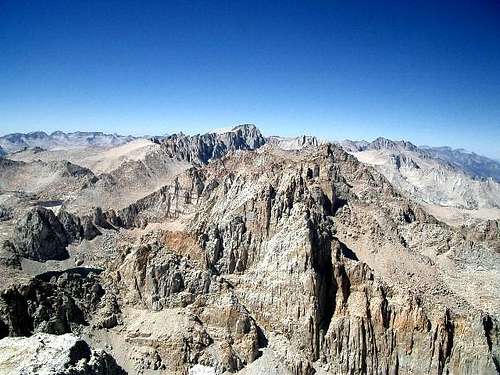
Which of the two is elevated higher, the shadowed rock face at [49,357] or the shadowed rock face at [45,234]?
the shadowed rock face at [45,234]

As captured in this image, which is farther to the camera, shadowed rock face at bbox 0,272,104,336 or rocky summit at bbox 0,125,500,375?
rocky summit at bbox 0,125,500,375

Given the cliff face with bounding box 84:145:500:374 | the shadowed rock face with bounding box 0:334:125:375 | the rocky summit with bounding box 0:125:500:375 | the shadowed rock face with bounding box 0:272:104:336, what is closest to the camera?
the shadowed rock face with bounding box 0:334:125:375

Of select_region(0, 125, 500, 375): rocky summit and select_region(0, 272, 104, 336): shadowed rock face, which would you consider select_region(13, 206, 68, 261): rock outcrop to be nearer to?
select_region(0, 125, 500, 375): rocky summit

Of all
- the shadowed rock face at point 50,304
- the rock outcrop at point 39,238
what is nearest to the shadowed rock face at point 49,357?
the shadowed rock face at point 50,304

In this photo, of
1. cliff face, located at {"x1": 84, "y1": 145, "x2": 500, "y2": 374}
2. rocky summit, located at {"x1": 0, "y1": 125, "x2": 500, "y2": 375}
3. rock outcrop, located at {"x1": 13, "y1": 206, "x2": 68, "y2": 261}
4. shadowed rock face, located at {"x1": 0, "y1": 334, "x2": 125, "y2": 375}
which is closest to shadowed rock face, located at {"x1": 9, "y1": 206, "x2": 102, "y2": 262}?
rock outcrop, located at {"x1": 13, "y1": 206, "x2": 68, "y2": 261}

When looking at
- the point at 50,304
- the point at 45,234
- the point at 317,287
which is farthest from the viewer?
the point at 45,234

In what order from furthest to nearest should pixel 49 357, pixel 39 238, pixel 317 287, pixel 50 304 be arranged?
pixel 39 238 < pixel 317 287 < pixel 50 304 < pixel 49 357

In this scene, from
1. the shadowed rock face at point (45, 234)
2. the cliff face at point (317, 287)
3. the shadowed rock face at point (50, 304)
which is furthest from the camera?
the shadowed rock face at point (45, 234)

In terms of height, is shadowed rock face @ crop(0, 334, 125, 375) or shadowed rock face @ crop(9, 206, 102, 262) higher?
shadowed rock face @ crop(9, 206, 102, 262)

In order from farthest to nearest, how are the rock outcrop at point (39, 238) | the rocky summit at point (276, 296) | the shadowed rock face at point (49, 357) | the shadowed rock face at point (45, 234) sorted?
the shadowed rock face at point (45, 234)
the rock outcrop at point (39, 238)
the rocky summit at point (276, 296)
the shadowed rock face at point (49, 357)

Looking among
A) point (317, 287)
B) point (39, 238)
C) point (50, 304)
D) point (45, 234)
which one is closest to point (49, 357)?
point (50, 304)

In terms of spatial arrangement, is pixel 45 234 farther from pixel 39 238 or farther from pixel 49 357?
pixel 49 357

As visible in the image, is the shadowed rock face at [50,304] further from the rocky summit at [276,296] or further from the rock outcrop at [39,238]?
the rock outcrop at [39,238]

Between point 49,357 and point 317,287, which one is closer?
point 49,357
